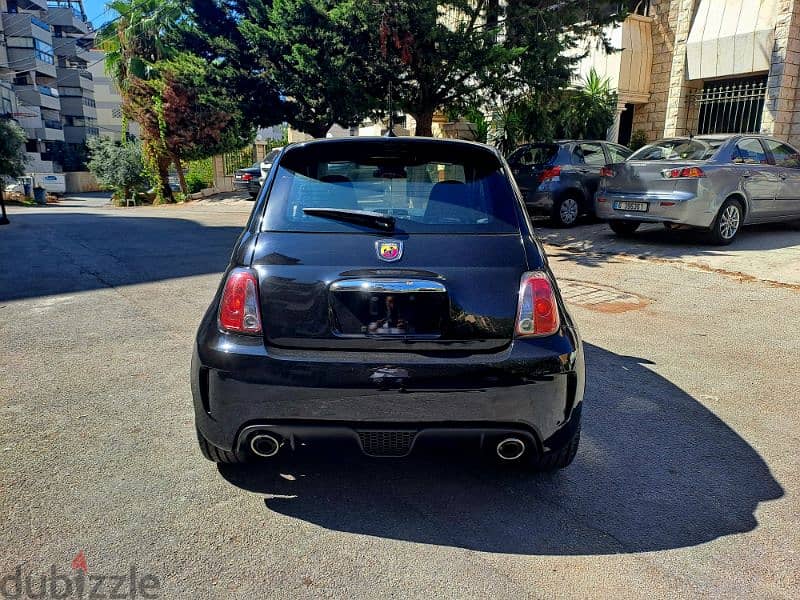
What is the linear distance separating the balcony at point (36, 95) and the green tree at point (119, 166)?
129 ft

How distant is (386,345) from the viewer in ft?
8.25

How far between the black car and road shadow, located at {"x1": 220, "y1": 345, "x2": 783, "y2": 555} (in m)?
0.26

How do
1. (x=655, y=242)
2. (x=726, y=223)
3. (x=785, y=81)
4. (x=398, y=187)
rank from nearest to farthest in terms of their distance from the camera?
(x=398, y=187) → (x=726, y=223) → (x=655, y=242) → (x=785, y=81)

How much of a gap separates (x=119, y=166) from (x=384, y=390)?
84.0 ft

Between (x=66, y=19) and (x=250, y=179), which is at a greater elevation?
(x=66, y=19)

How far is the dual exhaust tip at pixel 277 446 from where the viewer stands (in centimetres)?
253

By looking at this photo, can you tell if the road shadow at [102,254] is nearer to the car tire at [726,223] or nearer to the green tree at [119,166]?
the car tire at [726,223]

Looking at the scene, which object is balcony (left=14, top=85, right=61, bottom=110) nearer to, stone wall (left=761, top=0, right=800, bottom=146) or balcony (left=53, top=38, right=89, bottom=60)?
balcony (left=53, top=38, right=89, bottom=60)

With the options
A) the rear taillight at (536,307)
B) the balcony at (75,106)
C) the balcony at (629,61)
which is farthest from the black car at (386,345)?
the balcony at (75,106)

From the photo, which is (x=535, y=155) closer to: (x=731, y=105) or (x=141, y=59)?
(x=731, y=105)

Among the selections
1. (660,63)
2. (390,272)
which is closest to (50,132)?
(660,63)

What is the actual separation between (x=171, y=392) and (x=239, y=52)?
11614 millimetres

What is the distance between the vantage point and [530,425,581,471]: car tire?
2.69 metres

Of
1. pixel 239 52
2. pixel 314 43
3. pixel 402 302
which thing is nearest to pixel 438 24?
pixel 314 43
